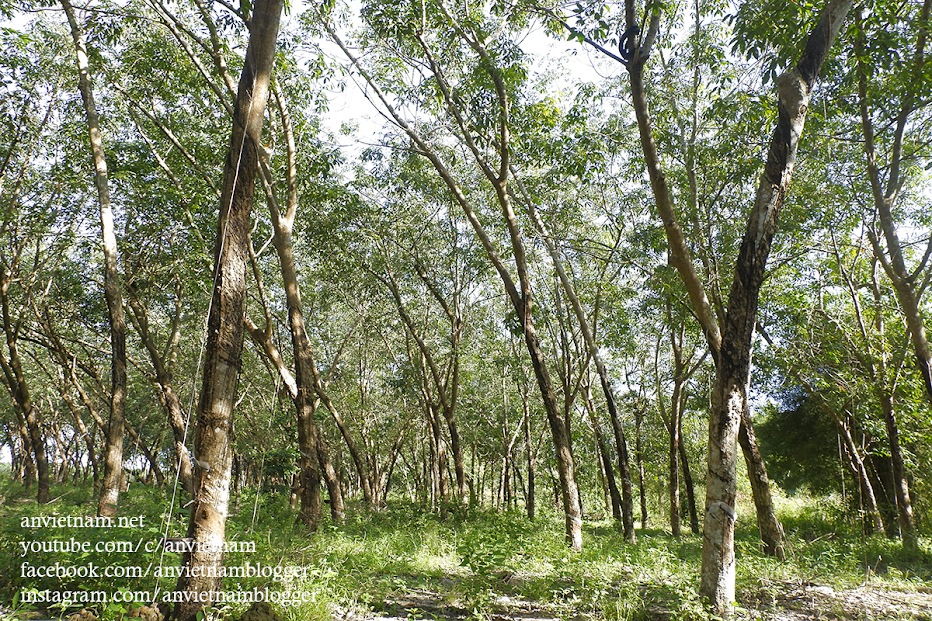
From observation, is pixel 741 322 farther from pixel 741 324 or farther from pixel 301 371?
pixel 301 371

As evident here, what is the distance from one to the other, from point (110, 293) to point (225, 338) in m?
6.45

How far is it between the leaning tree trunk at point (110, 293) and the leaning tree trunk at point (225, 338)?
595 centimetres

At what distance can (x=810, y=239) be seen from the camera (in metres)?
11.8

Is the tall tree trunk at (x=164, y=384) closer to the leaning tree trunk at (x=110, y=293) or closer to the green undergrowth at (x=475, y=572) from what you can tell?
the leaning tree trunk at (x=110, y=293)

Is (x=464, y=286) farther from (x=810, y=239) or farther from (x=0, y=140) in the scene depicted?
(x=0, y=140)

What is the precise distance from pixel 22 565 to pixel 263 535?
7.95 feet

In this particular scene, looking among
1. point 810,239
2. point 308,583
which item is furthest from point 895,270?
point 308,583

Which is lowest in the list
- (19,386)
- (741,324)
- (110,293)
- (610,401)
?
(610,401)

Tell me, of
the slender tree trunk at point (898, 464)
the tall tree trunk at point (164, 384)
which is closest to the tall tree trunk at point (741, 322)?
the slender tree trunk at point (898, 464)

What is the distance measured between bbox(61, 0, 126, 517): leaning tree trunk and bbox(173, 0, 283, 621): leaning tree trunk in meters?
5.95

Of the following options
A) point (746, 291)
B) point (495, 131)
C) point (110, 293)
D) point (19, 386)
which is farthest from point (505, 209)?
point (19, 386)

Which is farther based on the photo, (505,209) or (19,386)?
(19,386)

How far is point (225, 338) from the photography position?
428 centimetres

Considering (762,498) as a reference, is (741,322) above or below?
above
